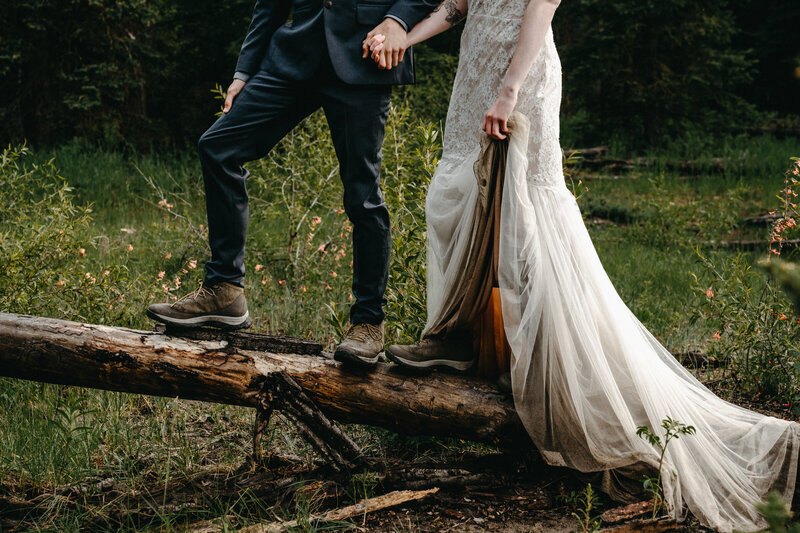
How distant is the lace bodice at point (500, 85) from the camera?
9.53ft

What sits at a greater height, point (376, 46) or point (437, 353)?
point (376, 46)

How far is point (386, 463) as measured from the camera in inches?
124

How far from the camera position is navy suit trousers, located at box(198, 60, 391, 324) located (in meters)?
2.89

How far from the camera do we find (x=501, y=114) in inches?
111

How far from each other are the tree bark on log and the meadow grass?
43cm

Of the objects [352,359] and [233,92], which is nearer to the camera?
[352,359]

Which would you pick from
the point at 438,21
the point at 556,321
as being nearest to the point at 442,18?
the point at 438,21

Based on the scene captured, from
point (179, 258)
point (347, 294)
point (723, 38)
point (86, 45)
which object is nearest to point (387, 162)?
point (347, 294)

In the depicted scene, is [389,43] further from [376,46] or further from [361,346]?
Answer: [361,346]

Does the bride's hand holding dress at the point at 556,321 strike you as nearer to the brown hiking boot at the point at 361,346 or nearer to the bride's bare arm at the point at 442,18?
the bride's bare arm at the point at 442,18

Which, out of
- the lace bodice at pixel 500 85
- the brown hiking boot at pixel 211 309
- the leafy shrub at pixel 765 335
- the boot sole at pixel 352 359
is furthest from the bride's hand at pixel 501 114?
the leafy shrub at pixel 765 335

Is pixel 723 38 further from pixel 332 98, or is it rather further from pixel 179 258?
pixel 332 98

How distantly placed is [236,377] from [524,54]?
5.73 ft

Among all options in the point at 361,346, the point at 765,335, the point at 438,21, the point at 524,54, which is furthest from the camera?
the point at 765,335
